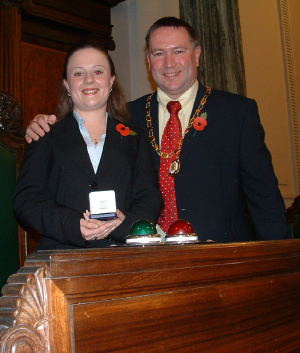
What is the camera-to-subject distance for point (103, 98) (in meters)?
1.65

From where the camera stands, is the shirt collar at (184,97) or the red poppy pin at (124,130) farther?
the shirt collar at (184,97)

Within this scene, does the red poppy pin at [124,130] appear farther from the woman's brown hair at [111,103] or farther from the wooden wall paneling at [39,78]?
the wooden wall paneling at [39,78]

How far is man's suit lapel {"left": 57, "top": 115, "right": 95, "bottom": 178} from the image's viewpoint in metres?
1.52

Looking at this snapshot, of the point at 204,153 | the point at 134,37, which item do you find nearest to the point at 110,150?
the point at 204,153

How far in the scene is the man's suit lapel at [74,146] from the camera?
152 cm

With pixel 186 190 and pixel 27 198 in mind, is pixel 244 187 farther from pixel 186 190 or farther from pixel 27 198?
pixel 27 198

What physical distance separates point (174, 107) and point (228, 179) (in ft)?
1.30

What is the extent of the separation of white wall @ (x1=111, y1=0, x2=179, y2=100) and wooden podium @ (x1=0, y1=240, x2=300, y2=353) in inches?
131

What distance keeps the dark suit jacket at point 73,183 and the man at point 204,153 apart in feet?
1.21

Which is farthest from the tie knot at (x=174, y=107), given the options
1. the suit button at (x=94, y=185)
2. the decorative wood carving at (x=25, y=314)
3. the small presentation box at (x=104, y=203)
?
the decorative wood carving at (x=25, y=314)

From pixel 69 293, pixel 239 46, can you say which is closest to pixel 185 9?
pixel 239 46

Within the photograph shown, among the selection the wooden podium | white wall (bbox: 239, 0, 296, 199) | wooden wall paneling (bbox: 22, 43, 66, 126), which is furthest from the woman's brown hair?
white wall (bbox: 239, 0, 296, 199)

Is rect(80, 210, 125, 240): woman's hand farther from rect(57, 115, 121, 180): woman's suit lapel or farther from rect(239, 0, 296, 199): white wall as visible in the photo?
rect(239, 0, 296, 199): white wall

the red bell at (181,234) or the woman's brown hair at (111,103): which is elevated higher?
the woman's brown hair at (111,103)
